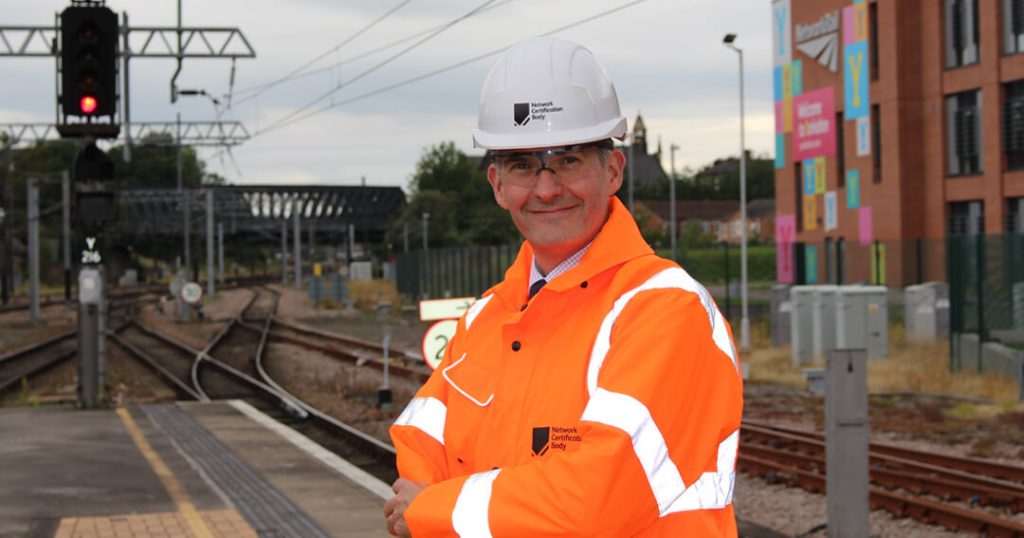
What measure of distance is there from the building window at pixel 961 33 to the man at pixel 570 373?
38.8m

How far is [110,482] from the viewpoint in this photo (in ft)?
37.2

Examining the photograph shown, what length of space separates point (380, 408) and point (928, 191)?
88.4ft

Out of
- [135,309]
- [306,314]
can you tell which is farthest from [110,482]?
[135,309]

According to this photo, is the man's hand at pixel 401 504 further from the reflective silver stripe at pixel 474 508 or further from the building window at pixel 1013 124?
the building window at pixel 1013 124

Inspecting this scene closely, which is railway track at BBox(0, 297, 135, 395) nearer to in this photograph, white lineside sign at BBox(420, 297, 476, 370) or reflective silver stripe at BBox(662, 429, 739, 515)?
white lineside sign at BBox(420, 297, 476, 370)

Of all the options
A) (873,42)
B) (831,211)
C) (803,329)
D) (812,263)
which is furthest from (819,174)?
(803,329)

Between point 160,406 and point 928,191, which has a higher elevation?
point 928,191

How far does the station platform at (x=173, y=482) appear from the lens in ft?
31.0

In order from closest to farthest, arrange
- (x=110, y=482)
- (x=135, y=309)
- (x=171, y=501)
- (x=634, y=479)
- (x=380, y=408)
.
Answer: (x=634, y=479) < (x=171, y=501) < (x=110, y=482) < (x=380, y=408) < (x=135, y=309)

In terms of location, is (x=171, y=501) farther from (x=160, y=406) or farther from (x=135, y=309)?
(x=135, y=309)

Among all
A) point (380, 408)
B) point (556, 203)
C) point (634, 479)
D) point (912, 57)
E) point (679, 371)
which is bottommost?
point (380, 408)

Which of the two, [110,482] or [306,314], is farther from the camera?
[306,314]

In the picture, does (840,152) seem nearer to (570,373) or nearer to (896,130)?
(896,130)

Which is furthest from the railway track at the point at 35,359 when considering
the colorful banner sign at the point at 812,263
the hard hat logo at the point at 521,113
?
the colorful banner sign at the point at 812,263
